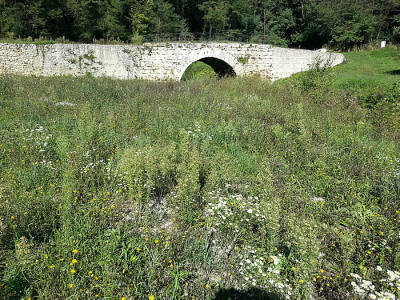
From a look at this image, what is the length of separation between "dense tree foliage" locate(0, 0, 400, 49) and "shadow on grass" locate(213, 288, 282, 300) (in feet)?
62.0

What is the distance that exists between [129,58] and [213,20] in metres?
28.3

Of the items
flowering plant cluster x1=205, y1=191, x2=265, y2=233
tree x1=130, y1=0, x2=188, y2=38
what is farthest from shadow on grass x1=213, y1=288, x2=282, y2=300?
tree x1=130, y1=0, x2=188, y2=38

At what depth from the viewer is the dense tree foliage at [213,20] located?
25266 mm

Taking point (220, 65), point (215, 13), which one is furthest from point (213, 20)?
point (220, 65)

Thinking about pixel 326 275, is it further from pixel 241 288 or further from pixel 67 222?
pixel 67 222

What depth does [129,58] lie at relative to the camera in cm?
1725

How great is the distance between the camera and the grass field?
2.41m

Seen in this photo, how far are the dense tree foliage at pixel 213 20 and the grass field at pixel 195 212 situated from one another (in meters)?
A: 15.2

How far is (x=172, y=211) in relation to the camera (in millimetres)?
3467

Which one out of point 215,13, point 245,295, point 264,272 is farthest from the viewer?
point 215,13

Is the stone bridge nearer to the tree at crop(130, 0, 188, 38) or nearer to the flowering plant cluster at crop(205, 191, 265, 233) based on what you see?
the flowering plant cluster at crop(205, 191, 265, 233)

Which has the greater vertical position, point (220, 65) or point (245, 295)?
point (220, 65)

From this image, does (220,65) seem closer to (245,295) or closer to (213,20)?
(245,295)

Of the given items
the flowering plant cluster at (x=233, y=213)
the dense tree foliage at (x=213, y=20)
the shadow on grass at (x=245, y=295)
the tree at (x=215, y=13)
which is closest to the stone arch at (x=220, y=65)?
the dense tree foliage at (x=213, y=20)
